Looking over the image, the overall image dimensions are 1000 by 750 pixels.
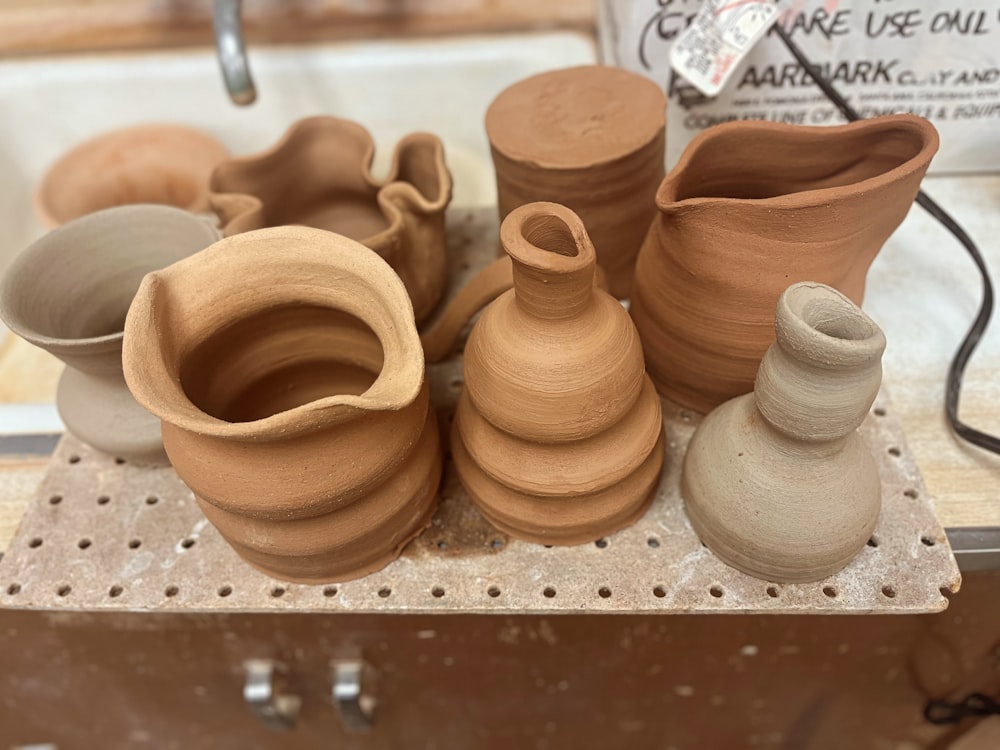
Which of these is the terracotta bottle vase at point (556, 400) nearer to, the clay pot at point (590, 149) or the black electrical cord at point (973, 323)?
the clay pot at point (590, 149)

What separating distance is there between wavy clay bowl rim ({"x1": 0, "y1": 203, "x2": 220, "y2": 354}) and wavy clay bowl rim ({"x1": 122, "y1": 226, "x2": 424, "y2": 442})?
5 centimetres

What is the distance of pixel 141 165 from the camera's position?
1.30 metres

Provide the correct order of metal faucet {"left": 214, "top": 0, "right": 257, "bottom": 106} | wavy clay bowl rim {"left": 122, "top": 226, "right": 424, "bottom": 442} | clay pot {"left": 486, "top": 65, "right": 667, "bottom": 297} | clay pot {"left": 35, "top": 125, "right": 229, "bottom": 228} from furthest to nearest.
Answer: clay pot {"left": 35, "top": 125, "right": 229, "bottom": 228}, metal faucet {"left": 214, "top": 0, "right": 257, "bottom": 106}, clay pot {"left": 486, "top": 65, "right": 667, "bottom": 297}, wavy clay bowl rim {"left": 122, "top": 226, "right": 424, "bottom": 442}

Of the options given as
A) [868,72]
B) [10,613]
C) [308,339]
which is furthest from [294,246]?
[868,72]

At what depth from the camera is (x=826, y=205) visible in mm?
614

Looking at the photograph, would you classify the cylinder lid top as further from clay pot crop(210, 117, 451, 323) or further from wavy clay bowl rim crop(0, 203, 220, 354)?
wavy clay bowl rim crop(0, 203, 220, 354)

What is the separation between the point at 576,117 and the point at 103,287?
0.52m

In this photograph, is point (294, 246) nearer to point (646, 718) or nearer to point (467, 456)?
point (467, 456)

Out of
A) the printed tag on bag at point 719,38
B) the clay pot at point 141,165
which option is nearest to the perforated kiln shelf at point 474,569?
the printed tag on bag at point 719,38

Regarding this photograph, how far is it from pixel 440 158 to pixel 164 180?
687mm

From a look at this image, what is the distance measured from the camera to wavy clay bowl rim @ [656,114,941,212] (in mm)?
612

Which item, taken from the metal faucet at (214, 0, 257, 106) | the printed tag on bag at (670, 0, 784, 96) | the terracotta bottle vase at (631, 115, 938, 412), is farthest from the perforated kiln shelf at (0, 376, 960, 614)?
the metal faucet at (214, 0, 257, 106)

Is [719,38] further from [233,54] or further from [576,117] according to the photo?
[233,54]

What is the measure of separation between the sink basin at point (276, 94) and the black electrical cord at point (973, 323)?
0.45m
